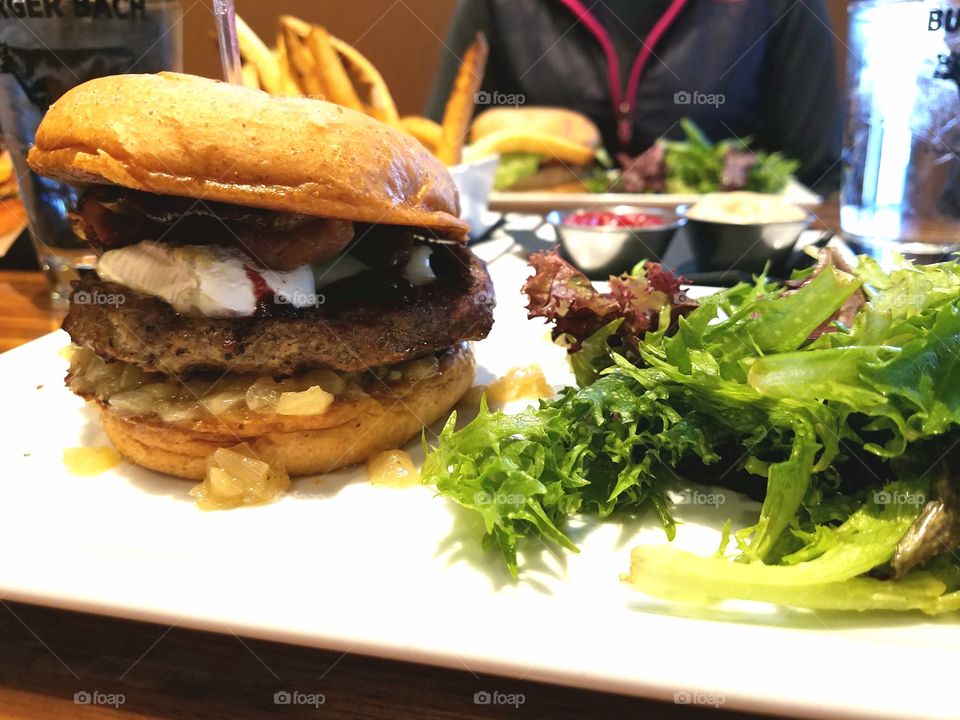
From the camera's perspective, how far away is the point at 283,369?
2084 millimetres

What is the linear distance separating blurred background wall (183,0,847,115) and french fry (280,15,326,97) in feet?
15.9

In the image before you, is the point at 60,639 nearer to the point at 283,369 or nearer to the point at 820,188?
the point at 283,369

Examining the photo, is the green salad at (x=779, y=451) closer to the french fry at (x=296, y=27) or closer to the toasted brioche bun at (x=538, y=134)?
the french fry at (x=296, y=27)

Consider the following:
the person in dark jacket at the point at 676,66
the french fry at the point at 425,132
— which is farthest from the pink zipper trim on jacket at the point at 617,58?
the french fry at the point at 425,132

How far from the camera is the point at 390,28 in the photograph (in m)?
Answer: 9.78

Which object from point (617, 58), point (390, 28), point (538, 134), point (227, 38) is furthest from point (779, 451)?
point (390, 28)

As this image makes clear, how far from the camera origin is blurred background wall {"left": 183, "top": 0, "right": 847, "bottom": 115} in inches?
349

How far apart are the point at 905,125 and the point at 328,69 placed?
3.27m

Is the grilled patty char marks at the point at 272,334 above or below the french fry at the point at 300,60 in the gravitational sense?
below

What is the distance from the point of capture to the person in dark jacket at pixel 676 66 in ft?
27.2

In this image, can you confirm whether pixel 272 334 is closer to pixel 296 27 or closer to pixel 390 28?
pixel 296 27

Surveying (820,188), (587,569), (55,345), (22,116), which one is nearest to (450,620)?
(587,569)

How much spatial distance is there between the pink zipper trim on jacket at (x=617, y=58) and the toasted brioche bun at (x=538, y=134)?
981 millimetres

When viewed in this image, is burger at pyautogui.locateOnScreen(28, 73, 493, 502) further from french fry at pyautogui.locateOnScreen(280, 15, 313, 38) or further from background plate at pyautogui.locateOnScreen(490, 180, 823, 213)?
background plate at pyautogui.locateOnScreen(490, 180, 823, 213)
